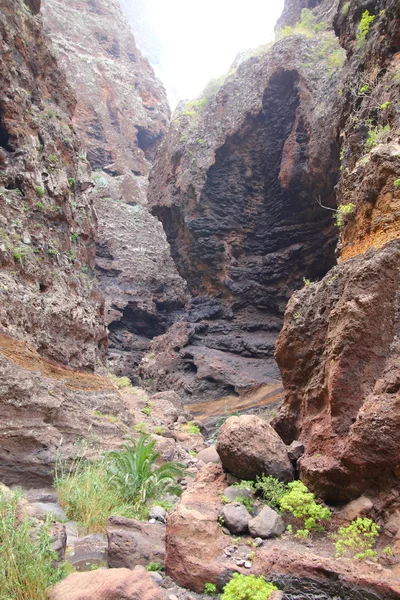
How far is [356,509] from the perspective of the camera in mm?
3736

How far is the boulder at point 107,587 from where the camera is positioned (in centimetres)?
269

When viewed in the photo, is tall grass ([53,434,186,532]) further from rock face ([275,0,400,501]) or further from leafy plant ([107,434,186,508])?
rock face ([275,0,400,501])

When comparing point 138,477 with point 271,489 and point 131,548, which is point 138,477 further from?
point 271,489

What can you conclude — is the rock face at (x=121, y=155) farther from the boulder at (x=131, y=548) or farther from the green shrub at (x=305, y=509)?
the green shrub at (x=305, y=509)

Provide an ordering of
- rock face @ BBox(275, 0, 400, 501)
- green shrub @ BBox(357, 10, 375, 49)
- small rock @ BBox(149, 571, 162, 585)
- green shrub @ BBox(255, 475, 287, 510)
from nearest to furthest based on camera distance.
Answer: small rock @ BBox(149, 571, 162, 585)
rock face @ BBox(275, 0, 400, 501)
green shrub @ BBox(255, 475, 287, 510)
green shrub @ BBox(357, 10, 375, 49)

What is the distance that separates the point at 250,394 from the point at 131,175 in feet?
77.9

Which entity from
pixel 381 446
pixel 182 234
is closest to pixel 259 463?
pixel 381 446

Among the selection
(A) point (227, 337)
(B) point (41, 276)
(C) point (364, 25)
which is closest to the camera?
(C) point (364, 25)

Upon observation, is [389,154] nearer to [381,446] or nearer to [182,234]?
[381,446]

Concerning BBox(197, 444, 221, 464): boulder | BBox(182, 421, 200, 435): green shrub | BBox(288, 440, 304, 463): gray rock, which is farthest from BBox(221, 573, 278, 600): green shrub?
BBox(182, 421, 200, 435): green shrub

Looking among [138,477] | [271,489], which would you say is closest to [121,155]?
[138,477]

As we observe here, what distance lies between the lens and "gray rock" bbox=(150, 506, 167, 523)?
17.6 feet

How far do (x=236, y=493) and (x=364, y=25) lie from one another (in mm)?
8879

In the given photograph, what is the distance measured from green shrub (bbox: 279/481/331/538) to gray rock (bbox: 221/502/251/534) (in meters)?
0.40
